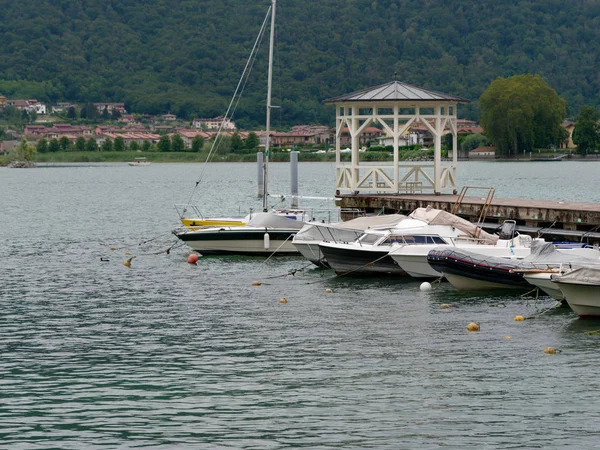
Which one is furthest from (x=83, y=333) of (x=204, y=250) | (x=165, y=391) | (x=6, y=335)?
(x=204, y=250)

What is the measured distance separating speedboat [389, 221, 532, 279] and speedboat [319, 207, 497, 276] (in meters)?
0.35

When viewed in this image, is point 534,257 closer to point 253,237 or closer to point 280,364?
point 280,364

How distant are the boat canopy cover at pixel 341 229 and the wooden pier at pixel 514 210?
439 cm

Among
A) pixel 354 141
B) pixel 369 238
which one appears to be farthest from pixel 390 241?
pixel 354 141

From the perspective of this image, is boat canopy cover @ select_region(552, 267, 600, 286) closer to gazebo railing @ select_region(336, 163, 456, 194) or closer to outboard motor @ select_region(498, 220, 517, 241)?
outboard motor @ select_region(498, 220, 517, 241)

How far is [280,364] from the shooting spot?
23.8 metres

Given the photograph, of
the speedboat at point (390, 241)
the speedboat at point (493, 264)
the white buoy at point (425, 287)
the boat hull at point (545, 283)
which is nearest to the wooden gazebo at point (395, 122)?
the speedboat at point (390, 241)

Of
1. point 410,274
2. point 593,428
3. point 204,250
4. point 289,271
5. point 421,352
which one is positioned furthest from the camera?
point 204,250

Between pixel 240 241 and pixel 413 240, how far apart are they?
928cm

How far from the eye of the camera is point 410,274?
35406 millimetres

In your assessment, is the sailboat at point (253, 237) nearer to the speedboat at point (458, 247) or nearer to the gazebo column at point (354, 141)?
the gazebo column at point (354, 141)

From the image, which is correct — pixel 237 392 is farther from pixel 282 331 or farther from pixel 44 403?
pixel 282 331

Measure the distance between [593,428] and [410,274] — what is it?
1656 cm

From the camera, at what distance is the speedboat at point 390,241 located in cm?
3578
